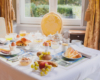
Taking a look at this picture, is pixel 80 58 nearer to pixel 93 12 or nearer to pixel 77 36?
pixel 77 36

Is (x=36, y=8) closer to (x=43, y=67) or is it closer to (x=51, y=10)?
(x=51, y=10)

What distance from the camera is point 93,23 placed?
283 centimetres

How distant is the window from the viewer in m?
3.27

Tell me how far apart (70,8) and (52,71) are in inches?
99.6

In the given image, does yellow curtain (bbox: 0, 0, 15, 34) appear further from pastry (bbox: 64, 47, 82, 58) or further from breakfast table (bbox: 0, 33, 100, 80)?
pastry (bbox: 64, 47, 82, 58)

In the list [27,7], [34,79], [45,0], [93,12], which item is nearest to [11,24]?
[27,7]

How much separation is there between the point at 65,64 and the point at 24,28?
8.03 feet

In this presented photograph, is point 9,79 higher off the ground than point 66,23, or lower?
lower

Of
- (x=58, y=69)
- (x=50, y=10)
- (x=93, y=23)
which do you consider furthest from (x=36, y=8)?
(x=58, y=69)

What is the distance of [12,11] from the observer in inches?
124

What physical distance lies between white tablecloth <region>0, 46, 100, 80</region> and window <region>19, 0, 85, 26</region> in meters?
2.18

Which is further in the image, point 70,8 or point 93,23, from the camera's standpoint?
point 70,8

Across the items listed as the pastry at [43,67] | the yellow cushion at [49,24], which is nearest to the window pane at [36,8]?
the yellow cushion at [49,24]

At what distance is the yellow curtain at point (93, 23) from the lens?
2768mm
